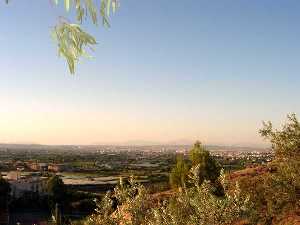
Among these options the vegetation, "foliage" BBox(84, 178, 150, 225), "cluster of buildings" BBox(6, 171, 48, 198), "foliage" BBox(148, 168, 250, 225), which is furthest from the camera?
"cluster of buildings" BBox(6, 171, 48, 198)

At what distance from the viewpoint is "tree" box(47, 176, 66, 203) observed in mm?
90000

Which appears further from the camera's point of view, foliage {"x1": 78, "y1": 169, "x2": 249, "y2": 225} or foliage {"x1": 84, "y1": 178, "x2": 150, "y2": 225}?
foliage {"x1": 84, "y1": 178, "x2": 150, "y2": 225}

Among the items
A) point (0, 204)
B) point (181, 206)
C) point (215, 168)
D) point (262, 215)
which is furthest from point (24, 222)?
point (181, 206)

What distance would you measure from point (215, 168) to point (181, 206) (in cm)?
4137

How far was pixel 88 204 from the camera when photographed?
84000mm

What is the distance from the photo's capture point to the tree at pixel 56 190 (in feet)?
295

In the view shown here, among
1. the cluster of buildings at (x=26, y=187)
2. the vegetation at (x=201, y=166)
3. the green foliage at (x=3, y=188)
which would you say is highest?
the vegetation at (x=201, y=166)

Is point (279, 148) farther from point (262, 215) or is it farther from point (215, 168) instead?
point (215, 168)

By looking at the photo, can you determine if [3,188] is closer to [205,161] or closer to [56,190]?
[56,190]

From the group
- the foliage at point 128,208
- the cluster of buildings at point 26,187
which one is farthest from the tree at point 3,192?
the foliage at point 128,208

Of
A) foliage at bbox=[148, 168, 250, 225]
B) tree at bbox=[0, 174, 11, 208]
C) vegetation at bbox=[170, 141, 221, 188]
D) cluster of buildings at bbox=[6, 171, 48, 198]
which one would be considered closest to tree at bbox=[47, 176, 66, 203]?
tree at bbox=[0, 174, 11, 208]

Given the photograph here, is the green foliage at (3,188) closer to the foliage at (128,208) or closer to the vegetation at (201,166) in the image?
the vegetation at (201,166)

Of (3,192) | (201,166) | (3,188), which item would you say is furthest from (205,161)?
(3,192)

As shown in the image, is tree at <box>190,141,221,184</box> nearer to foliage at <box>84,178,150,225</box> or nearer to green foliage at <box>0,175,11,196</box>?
foliage at <box>84,178,150,225</box>
